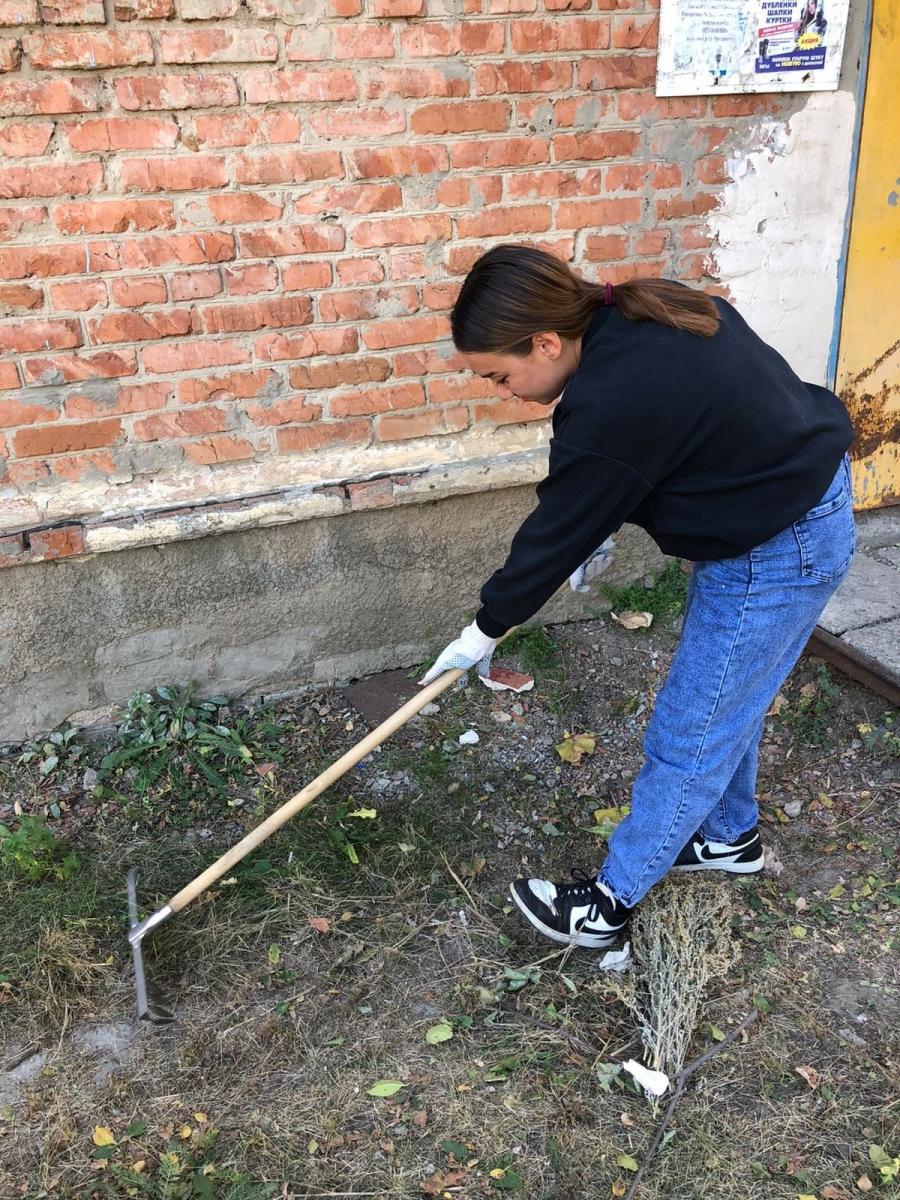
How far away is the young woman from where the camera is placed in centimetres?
193

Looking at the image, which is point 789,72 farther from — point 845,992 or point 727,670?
point 845,992

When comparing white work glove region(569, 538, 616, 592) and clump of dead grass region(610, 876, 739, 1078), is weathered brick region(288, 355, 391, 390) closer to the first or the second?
white work glove region(569, 538, 616, 592)

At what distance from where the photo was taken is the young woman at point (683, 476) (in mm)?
1926

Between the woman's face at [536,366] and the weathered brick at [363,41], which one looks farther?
the weathered brick at [363,41]

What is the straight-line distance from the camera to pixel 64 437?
117 inches

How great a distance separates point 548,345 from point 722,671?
85 cm

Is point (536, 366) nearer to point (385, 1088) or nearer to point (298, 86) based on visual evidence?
point (298, 86)

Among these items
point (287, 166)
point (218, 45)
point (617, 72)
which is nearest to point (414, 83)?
point (287, 166)

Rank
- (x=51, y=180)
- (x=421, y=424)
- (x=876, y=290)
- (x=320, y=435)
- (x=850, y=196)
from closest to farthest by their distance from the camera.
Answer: (x=51, y=180), (x=320, y=435), (x=421, y=424), (x=850, y=196), (x=876, y=290)

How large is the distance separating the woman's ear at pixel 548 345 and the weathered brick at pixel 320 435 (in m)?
1.30

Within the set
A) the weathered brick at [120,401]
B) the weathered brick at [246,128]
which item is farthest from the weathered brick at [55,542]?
the weathered brick at [246,128]

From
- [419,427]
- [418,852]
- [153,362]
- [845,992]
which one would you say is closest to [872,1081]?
[845,992]

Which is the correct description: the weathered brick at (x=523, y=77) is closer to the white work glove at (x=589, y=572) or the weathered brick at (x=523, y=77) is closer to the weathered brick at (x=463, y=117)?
the weathered brick at (x=463, y=117)

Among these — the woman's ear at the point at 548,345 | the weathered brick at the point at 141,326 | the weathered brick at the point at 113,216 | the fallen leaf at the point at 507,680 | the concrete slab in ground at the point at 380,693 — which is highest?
the weathered brick at the point at 113,216
